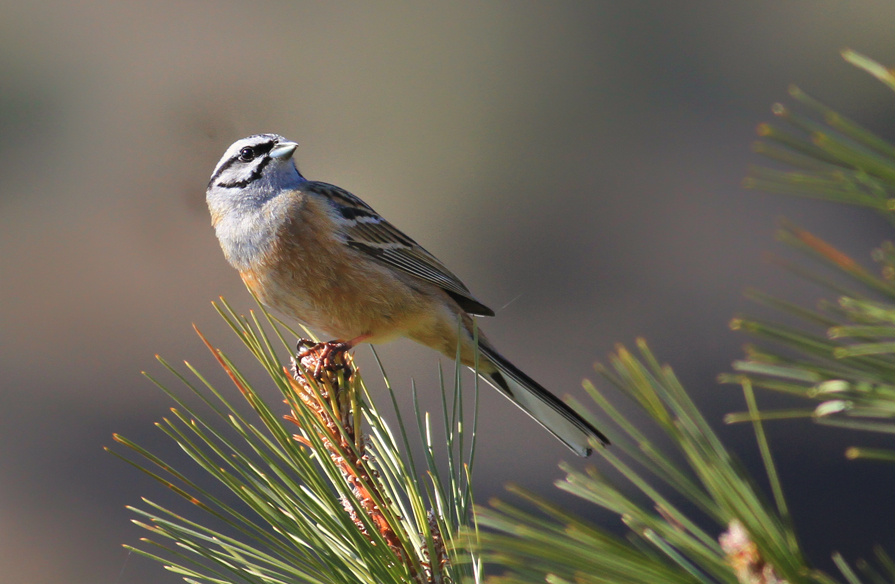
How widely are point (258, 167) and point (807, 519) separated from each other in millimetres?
2513

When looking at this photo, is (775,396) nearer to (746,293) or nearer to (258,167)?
(258,167)

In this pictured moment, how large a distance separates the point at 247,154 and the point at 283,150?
0.16 meters

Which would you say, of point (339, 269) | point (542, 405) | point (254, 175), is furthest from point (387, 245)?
point (542, 405)

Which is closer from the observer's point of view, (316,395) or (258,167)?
(316,395)

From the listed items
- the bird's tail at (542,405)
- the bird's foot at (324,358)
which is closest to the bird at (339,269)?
the bird's tail at (542,405)

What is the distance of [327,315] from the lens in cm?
190

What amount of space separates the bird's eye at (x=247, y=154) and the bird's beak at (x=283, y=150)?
8 centimetres

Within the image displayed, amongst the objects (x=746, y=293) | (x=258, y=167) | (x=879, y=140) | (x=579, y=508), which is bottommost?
(x=579, y=508)

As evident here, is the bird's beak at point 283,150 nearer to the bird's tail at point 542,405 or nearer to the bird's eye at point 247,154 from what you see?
the bird's eye at point 247,154

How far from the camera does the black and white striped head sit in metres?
→ 2.26

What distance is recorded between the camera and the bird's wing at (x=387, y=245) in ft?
7.23

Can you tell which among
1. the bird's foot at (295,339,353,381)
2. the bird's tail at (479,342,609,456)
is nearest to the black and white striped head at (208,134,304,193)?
the bird's foot at (295,339,353,381)

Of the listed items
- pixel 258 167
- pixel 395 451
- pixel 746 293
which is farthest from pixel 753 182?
pixel 258 167

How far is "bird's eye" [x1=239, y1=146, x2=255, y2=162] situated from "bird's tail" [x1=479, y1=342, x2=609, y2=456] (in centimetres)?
94
